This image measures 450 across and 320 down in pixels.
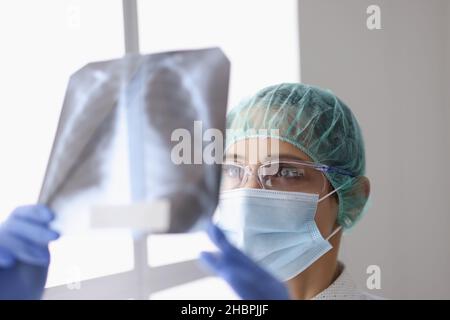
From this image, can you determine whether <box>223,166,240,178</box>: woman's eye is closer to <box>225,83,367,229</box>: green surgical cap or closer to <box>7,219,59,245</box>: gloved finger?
<box>225,83,367,229</box>: green surgical cap

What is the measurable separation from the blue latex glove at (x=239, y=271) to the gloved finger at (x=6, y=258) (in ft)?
1.28

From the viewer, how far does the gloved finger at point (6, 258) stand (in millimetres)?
868

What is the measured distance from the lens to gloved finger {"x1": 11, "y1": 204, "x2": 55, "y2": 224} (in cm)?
87

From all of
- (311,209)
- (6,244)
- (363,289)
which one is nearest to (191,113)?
(311,209)

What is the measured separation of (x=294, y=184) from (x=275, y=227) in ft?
0.35

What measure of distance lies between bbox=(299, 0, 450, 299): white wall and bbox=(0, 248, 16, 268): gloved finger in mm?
810

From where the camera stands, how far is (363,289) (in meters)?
1.13

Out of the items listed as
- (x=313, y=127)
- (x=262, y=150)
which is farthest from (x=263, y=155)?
(x=313, y=127)

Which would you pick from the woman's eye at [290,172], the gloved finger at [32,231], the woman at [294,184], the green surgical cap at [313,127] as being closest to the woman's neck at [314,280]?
the woman at [294,184]

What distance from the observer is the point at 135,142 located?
0.91 meters

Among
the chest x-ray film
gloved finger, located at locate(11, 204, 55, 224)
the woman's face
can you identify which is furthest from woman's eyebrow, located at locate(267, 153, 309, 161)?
gloved finger, located at locate(11, 204, 55, 224)

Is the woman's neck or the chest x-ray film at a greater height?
the chest x-ray film

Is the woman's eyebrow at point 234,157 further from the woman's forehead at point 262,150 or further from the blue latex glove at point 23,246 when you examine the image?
the blue latex glove at point 23,246

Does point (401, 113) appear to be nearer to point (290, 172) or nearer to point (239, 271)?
point (290, 172)
